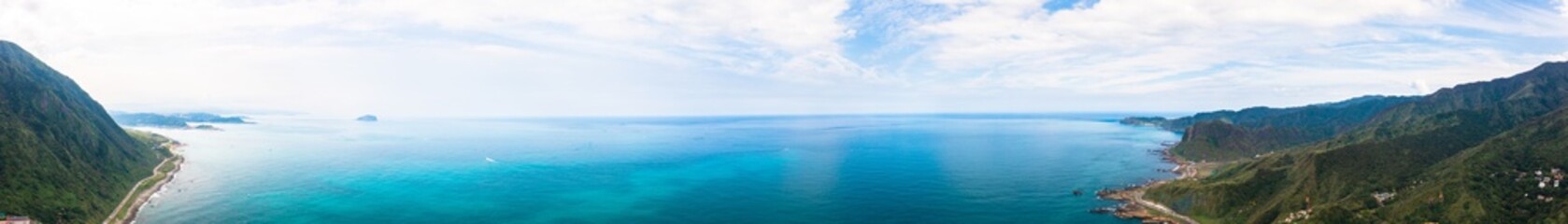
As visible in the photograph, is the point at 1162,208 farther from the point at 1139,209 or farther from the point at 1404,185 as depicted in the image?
the point at 1404,185

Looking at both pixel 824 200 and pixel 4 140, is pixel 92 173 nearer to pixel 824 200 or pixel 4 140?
pixel 4 140

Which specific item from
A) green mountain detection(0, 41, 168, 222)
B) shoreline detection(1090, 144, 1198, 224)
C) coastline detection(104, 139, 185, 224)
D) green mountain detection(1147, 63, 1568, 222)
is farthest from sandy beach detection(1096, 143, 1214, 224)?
green mountain detection(0, 41, 168, 222)

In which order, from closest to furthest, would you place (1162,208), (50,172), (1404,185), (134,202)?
(1404,185) → (50,172) → (1162,208) → (134,202)

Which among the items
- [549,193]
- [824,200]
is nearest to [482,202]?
[549,193]

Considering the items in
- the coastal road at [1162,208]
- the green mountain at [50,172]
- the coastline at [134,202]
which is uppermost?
the green mountain at [50,172]

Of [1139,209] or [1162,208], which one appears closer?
[1139,209]

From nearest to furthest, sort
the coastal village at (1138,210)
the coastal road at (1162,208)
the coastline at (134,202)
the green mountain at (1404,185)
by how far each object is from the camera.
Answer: the green mountain at (1404,185), the coastline at (134,202), the coastal village at (1138,210), the coastal road at (1162,208)

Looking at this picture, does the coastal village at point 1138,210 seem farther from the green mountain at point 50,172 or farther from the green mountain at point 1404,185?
the green mountain at point 50,172

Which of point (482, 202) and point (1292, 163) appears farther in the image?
point (1292, 163)

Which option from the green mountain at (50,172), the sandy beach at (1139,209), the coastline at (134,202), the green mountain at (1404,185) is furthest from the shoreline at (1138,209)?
the green mountain at (50,172)

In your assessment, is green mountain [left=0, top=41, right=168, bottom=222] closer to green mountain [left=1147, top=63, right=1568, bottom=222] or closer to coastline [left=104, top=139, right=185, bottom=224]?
coastline [left=104, top=139, right=185, bottom=224]

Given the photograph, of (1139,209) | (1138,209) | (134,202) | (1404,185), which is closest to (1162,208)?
(1139,209)
